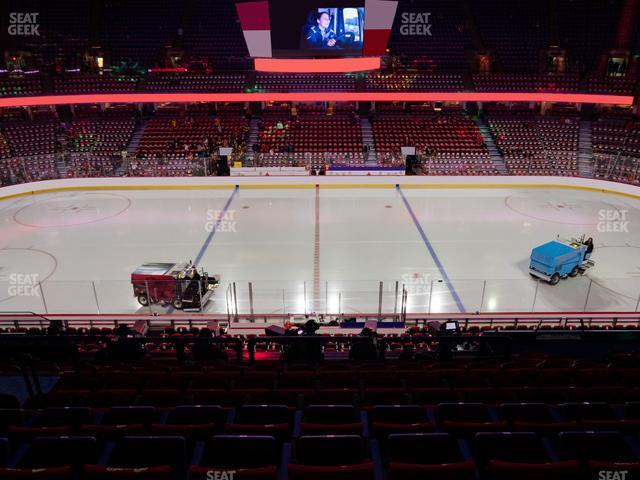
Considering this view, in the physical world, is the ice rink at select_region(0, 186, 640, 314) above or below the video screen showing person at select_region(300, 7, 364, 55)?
below

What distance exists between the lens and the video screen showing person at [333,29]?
56.1 ft

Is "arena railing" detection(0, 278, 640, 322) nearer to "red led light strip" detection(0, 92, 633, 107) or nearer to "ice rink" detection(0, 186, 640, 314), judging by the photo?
"ice rink" detection(0, 186, 640, 314)

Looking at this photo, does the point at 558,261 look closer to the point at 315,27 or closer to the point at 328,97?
the point at 315,27

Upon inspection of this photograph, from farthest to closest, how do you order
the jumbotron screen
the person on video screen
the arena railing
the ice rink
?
the person on video screen < the jumbotron screen < the ice rink < the arena railing

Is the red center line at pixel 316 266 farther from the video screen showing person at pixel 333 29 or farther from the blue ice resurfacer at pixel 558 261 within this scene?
the video screen showing person at pixel 333 29

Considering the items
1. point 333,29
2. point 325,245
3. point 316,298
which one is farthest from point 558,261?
point 333,29

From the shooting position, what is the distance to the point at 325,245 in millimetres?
15484

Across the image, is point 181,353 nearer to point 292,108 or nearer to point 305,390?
point 305,390

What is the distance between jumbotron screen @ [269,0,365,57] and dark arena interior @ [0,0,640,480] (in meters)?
0.08

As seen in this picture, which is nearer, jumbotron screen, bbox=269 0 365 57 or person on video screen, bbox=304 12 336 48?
jumbotron screen, bbox=269 0 365 57

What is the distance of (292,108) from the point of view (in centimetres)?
2936

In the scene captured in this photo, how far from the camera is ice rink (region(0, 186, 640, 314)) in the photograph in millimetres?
10945

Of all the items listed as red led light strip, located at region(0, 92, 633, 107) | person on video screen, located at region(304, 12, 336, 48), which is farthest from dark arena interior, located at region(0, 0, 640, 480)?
red led light strip, located at region(0, 92, 633, 107)

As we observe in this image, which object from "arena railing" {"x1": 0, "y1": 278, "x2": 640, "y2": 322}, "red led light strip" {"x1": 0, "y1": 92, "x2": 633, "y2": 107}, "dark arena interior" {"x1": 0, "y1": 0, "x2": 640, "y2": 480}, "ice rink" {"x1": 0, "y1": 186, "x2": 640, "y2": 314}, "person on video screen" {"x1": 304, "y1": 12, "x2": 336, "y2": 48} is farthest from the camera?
"red led light strip" {"x1": 0, "y1": 92, "x2": 633, "y2": 107}
